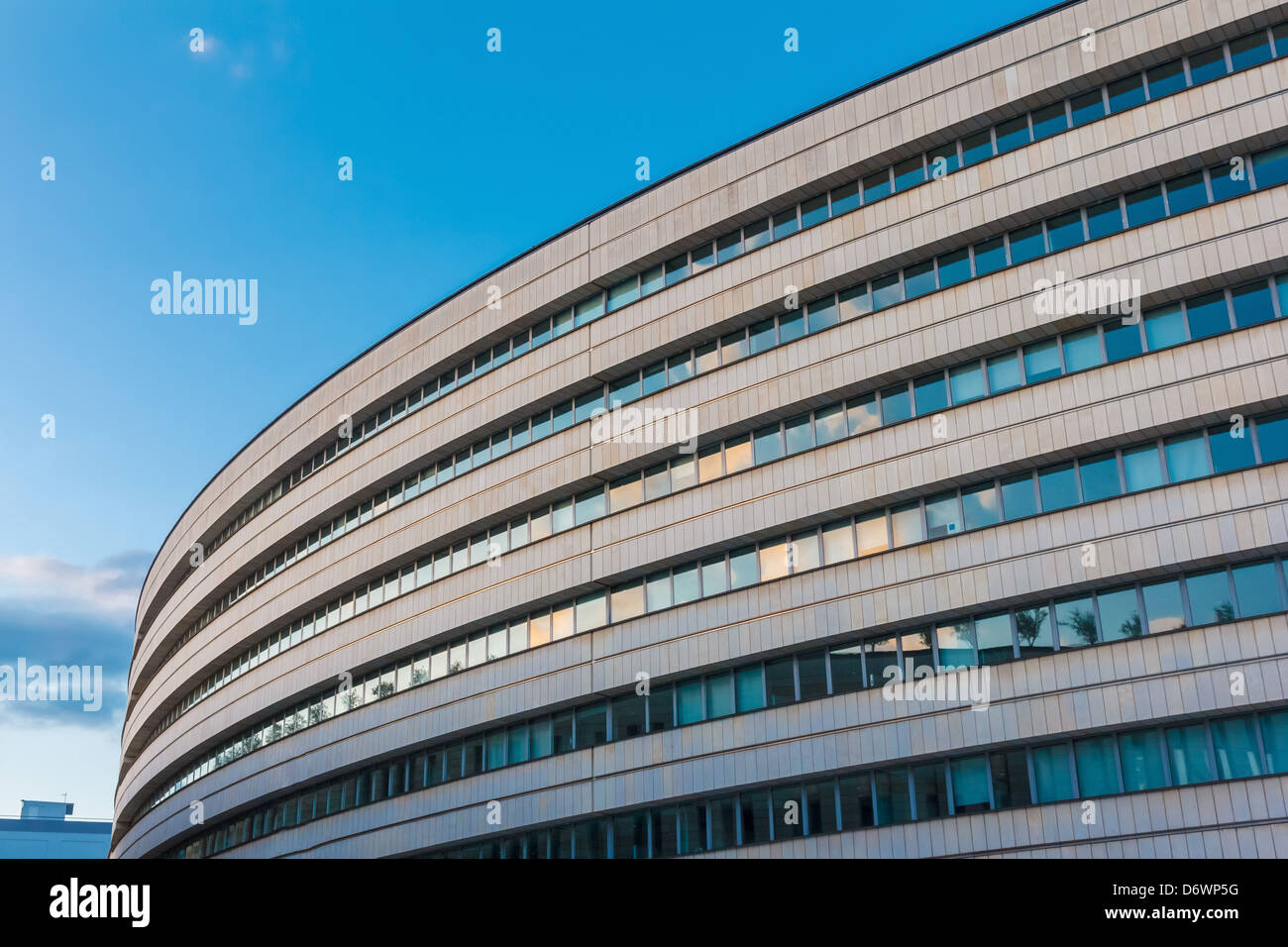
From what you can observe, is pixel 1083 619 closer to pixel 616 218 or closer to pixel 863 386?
pixel 863 386

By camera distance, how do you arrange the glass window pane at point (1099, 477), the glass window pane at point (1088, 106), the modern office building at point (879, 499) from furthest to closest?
the glass window pane at point (1088, 106) → the glass window pane at point (1099, 477) → the modern office building at point (879, 499)

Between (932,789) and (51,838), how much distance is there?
619 ft

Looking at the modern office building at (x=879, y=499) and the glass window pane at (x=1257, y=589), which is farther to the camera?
the modern office building at (x=879, y=499)

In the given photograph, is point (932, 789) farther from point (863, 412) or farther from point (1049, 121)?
point (1049, 121)

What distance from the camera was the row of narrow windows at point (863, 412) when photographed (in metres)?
27.8

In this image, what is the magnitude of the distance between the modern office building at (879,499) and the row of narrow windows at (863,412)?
12 centimetres

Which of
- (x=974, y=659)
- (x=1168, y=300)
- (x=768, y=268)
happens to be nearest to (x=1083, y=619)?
(x=974, y=659)

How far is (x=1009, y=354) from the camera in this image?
30.5 metres

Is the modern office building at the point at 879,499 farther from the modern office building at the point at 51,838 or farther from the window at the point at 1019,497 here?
the modern office building at the point at 51,838

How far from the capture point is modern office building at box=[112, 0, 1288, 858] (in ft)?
87.3

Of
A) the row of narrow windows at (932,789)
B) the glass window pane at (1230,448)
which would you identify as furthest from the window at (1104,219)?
the row of narrow windows at (932,789)

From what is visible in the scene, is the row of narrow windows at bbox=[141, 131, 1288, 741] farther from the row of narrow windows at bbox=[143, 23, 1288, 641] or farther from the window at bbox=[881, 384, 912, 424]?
→ the row of narrow windows at bbox=[143, 23, 1288, 641]

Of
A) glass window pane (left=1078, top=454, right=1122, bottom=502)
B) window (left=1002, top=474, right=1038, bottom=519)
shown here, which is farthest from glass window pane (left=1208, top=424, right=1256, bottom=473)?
window (left=1002, top=474, right=1038, bottom=519)
